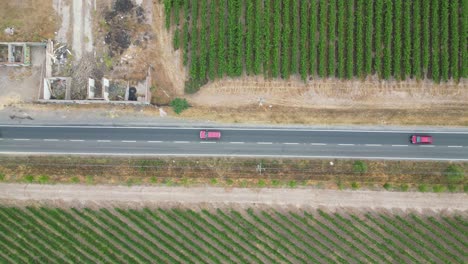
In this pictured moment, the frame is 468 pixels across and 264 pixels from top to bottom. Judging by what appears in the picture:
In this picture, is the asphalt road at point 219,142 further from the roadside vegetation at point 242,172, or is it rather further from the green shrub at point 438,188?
the green shrub at point 438,188

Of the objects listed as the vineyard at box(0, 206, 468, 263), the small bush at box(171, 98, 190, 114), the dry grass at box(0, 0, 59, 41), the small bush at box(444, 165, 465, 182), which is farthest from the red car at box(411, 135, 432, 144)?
the dry grass at box(0, 0, 59, 41)

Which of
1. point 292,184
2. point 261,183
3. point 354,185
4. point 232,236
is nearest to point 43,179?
point 232,236

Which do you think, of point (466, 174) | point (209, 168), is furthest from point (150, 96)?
point (466, 174)

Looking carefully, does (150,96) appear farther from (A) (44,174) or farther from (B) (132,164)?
(A) (44,174)

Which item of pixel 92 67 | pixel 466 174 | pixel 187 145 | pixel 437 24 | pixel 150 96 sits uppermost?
pixel 437 24

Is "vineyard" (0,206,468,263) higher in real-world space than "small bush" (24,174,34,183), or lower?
lower

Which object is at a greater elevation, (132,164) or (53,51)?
(53,51)

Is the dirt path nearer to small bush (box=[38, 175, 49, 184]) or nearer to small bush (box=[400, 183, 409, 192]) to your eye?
small bush (box=[400, 183, 409, 192])
